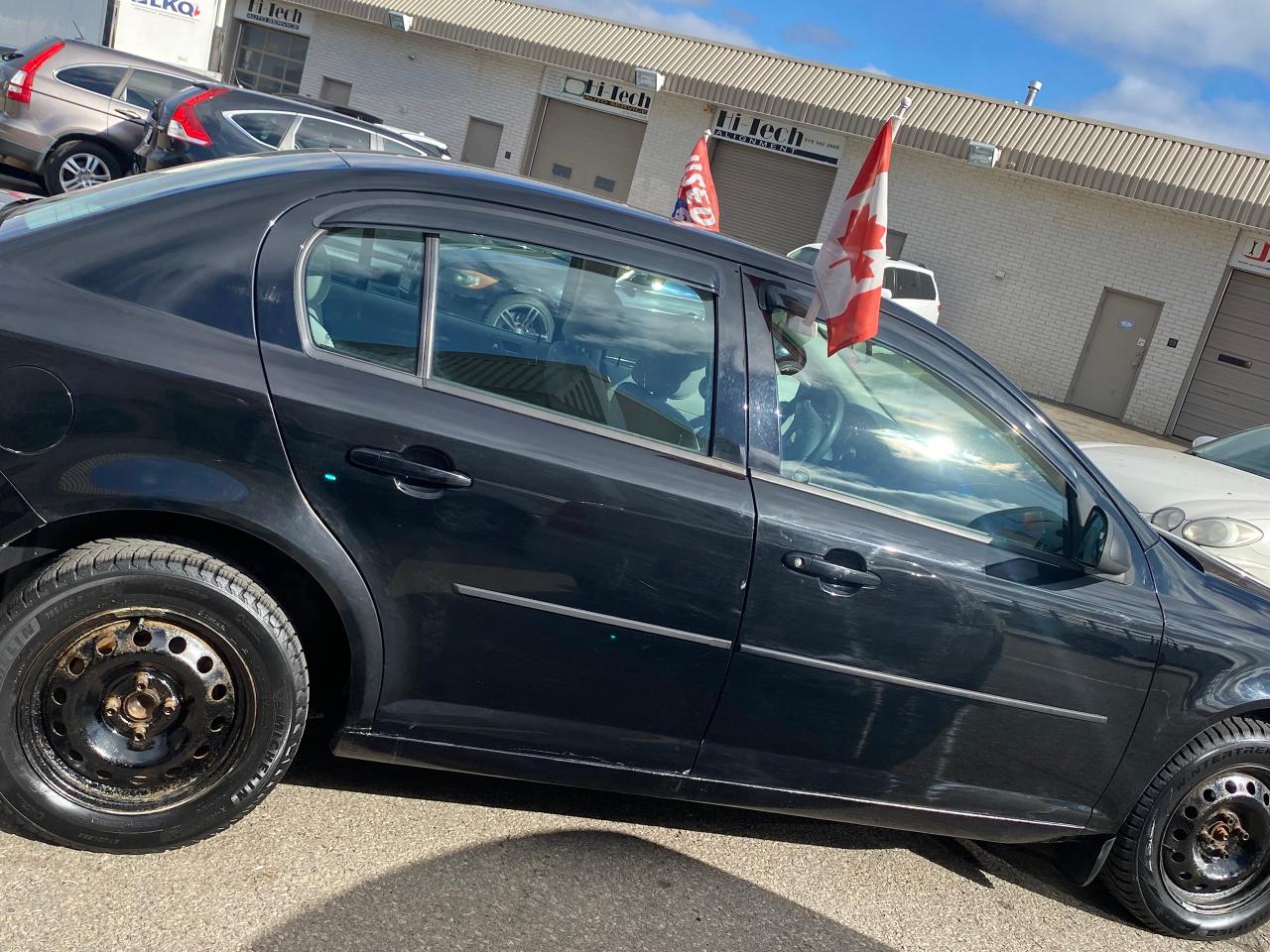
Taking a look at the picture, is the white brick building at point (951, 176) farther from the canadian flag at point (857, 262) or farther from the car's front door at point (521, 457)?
the car's front door at point (521, 457)

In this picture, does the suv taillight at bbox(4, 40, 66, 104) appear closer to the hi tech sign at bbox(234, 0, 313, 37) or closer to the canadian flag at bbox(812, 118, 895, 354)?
the canadian flag at bbox(812, 118, 895, 354)

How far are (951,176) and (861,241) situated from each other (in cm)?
2175

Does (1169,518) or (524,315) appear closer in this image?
(524,315)

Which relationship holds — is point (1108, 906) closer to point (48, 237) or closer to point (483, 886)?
point (483, 886)

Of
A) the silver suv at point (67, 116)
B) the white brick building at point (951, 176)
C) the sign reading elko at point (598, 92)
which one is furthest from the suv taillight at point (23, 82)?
the sign reading elko at point (598, 92)

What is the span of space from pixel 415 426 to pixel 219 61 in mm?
35171

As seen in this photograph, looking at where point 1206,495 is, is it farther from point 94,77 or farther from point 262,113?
point 94,77

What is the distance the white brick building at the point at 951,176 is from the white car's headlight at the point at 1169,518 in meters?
15.5

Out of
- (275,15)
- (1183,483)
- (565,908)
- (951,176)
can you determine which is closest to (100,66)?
(1183,483)

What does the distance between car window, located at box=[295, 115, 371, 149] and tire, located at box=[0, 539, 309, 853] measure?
9.84 metres

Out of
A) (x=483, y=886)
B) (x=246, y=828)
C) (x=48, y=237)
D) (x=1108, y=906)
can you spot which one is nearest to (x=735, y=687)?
(x=483, y=886)

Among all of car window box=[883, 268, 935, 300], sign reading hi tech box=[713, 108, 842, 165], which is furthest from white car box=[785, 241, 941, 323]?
sign reading hi tech box=[713, 108, 842, 165]

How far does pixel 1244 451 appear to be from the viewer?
799 cm

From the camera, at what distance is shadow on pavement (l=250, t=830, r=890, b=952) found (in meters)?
2.81
